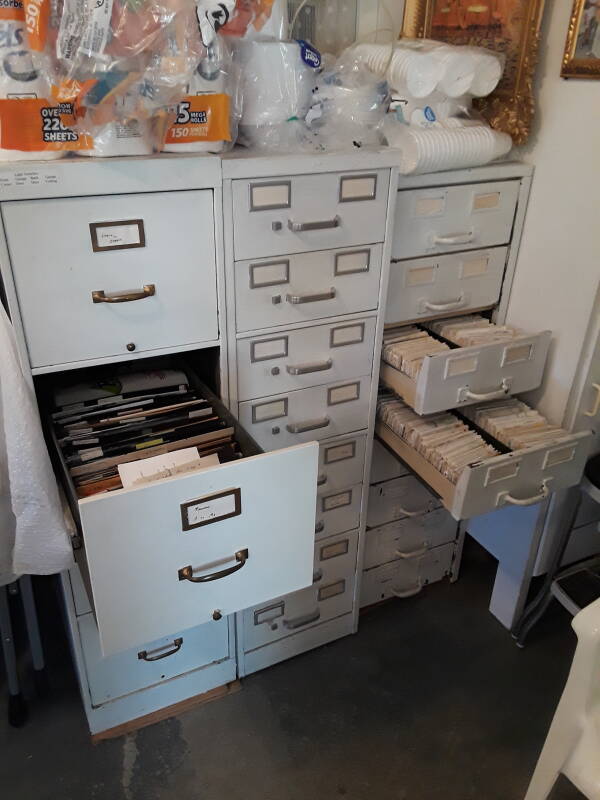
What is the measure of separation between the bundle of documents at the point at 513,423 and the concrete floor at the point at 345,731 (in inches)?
28.5

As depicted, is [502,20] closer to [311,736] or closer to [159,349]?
[159,349]

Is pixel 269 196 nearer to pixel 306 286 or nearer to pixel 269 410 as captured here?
pixel 306 286

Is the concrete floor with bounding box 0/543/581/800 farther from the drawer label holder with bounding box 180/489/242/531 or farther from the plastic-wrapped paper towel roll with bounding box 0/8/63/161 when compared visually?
the plastic-wrapped paper towel roll with bounding box 0/8/63/161

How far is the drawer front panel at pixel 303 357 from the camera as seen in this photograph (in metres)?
1.47

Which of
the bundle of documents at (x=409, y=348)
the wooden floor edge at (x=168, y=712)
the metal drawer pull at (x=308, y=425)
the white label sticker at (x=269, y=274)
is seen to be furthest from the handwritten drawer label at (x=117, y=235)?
the wooden floor edge at (x=168, y=712)

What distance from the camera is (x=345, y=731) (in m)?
1.72

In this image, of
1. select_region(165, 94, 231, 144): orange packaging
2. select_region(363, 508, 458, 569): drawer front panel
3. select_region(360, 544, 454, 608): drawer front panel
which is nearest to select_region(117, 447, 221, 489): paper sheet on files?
select_region(165, 94, 231, 144): orange packaging

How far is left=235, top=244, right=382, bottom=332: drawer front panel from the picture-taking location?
1.39 metres

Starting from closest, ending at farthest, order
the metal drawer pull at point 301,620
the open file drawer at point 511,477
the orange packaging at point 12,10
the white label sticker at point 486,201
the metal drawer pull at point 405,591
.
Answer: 1. the orange packaging at point 12,10
2. the open file drawer at point 511,477
3. the white label sticker at point 486,201
4. the metal drawer pull at point 301,620
5. the metal drawer pull at point 405,591

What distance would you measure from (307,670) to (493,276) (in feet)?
3.97

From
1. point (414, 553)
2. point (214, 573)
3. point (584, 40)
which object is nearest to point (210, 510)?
point (214, 573)

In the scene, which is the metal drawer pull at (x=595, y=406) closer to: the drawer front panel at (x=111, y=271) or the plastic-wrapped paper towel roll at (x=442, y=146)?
the plastic-wrapped paper towel roll at (x=442, y=146)

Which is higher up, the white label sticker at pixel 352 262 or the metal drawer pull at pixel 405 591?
the white label sticker at pixel 352 262

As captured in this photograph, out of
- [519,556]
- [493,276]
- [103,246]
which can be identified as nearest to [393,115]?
[493,276]
